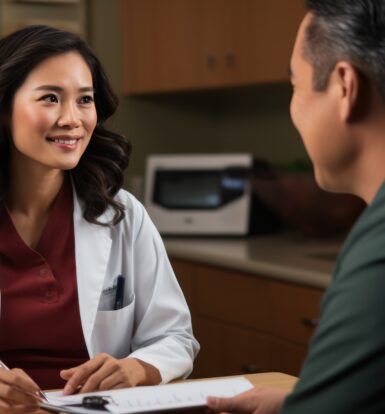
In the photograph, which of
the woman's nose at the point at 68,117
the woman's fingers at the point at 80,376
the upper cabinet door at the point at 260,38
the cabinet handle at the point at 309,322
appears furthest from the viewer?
the upper cabinet door at the point at 260,38

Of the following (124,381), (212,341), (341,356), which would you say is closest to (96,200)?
(124,381)

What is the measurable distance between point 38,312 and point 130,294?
22 centimetres

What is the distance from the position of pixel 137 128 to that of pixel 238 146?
560 mm

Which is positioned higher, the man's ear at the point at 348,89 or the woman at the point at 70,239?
the man's ear at the point at 348,89

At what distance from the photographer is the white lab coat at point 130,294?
1.79m

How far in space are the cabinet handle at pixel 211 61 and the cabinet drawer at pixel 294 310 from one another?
1.24 m

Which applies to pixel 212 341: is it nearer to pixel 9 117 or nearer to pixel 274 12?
pixel 274 12

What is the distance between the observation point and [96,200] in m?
1.90

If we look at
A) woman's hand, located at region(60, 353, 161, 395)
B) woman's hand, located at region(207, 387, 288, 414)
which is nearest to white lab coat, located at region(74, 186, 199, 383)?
woman's hand, located at region(60, 353, 161, 395)

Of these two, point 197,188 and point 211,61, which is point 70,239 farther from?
point 211,61

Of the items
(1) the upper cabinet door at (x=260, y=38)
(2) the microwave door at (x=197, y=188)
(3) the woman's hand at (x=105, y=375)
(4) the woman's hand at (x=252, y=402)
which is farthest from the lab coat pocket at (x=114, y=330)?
(2) the microwave door at (x=197, y=188)

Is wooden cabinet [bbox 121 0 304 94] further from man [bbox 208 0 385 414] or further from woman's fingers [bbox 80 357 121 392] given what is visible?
man [bbox 208 0 385 414]

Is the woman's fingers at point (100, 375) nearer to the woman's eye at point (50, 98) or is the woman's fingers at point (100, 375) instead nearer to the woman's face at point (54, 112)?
the woman's face at point (54, 112)

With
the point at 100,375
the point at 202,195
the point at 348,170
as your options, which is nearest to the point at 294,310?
the point at 202,195
